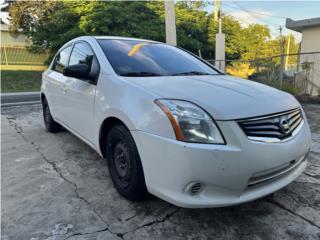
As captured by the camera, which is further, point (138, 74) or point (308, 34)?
point (308, 34)

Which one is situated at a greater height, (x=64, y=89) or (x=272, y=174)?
(x=64, y=89)

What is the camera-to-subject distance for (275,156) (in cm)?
217

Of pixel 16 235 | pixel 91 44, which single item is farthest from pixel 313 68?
pixel 16 235

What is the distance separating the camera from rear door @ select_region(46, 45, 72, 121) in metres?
4.13

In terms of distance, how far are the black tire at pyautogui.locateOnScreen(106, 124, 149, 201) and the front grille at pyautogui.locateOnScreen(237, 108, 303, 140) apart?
35.4 inches

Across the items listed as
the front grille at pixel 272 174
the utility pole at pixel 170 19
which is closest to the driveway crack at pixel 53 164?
the front grille at pixel 272 174

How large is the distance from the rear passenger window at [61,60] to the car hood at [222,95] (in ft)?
6.37

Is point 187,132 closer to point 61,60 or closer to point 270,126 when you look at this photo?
point 270,126

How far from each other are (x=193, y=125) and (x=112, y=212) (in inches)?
44.3

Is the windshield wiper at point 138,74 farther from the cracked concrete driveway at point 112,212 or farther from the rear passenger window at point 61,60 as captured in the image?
the rear passenger window at point 61,60

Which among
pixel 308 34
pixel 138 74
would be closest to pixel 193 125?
pixel 138 74

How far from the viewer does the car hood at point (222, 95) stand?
2162 millimetres

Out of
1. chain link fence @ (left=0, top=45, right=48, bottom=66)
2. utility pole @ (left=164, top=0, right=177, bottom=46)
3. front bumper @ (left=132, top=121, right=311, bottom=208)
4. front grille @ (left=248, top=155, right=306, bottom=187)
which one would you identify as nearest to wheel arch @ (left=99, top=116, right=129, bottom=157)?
front bumper @ (left=132, top=121, right=311, bottom=208)

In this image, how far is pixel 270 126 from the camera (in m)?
2.23
